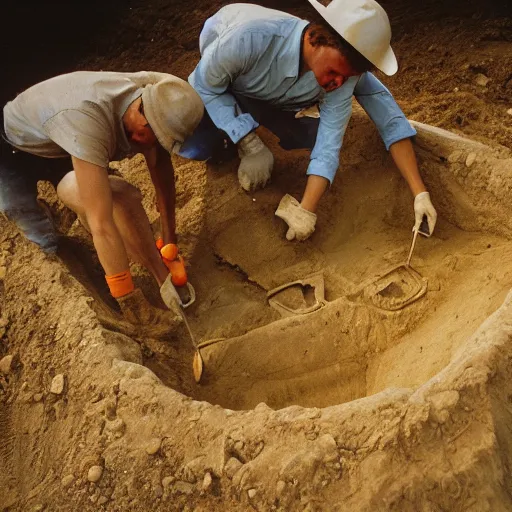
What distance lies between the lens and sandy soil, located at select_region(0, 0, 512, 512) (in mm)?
1653

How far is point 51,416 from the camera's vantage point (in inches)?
82.2

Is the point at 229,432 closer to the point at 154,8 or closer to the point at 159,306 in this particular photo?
the point at 159,306

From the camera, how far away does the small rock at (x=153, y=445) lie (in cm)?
180

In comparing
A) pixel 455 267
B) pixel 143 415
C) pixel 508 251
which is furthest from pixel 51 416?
pixel 508 251

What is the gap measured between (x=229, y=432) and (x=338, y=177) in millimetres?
1758

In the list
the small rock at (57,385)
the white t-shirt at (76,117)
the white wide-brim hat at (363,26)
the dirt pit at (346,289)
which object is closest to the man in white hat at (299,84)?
the white wide-brim hat at (363,26)

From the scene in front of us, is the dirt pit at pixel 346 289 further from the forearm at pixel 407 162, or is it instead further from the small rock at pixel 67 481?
the small rock at pixel 67 481

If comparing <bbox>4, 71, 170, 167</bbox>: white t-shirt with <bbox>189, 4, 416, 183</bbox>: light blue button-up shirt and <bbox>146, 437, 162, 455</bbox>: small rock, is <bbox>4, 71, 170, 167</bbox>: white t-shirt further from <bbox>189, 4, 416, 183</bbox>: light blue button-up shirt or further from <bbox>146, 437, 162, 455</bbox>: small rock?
<bbox>146, 437, 162, 455</bbox>: small rock

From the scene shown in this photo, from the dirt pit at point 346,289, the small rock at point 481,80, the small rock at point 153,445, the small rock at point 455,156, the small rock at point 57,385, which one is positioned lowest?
the small rock at point 481,80

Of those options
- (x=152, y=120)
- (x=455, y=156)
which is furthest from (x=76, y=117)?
(x=455, y=156)

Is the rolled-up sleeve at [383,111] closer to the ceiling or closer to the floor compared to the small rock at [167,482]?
closer to the ceiling

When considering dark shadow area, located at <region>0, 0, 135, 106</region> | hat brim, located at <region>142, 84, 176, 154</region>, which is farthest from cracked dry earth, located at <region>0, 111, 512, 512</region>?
dark shadow area, located at <region>0, 0, 135, 106</region>

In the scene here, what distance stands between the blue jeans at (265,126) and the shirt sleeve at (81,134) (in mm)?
829

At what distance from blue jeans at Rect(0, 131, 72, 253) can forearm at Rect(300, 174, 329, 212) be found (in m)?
1.19
